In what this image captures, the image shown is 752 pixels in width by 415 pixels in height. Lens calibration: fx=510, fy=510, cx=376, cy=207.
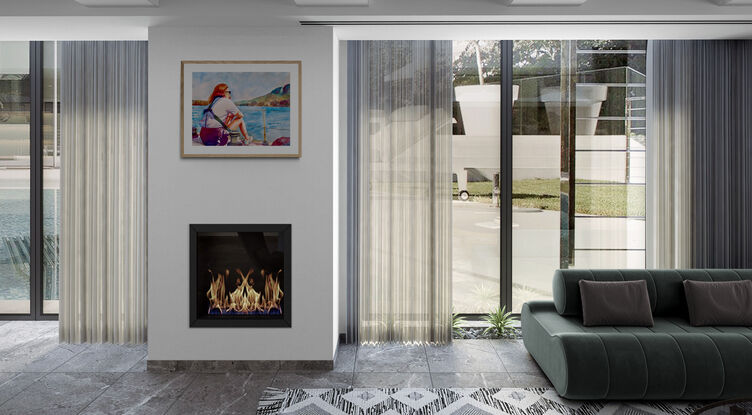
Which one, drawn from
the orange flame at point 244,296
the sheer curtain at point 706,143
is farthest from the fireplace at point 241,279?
the sheer curtain at point 706,143

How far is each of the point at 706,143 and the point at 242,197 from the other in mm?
3719

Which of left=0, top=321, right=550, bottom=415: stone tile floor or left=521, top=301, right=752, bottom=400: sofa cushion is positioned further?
left=0, top=321, right=550, bottom=415: stone tile floor

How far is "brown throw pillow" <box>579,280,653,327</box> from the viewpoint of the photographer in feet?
11.4

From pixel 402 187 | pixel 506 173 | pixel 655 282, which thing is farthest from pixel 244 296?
pixel 655 282

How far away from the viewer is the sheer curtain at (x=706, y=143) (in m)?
4.16

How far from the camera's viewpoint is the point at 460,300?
4.53 m

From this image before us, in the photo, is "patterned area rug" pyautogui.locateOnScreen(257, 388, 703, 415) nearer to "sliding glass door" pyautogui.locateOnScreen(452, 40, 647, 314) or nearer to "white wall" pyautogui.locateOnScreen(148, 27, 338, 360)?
"white wall" pyautogui.locateOnScreen(148, 27, 338, 360)

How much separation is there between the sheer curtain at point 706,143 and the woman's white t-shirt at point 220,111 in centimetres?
335

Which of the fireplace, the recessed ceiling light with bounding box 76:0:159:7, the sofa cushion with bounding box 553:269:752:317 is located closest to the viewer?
the recessed ceiling light with bounding box 76:0:159:7

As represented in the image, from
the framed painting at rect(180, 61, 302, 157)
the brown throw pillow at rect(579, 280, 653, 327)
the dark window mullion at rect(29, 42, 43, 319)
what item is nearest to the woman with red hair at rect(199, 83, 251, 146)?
the framed painting at rect(180, 61, 302, 157)

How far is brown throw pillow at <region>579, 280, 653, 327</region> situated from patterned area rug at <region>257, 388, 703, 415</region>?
57cm

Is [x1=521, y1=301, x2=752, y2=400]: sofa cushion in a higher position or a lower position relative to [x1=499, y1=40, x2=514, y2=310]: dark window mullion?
lower

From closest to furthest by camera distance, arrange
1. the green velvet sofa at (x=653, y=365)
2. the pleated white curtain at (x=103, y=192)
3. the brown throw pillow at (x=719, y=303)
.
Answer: the green velvet sofa at (x=653, y=365) < the brown throw pillow at (x=719, y=303) < the pleated white curtain at (x=103, y=192)

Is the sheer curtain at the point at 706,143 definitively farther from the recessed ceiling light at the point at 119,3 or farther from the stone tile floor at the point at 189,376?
the recessed ceiling light at the point at 119,3
